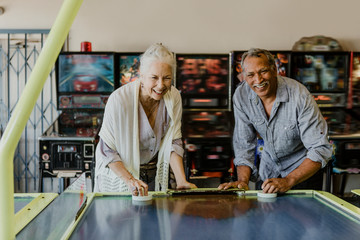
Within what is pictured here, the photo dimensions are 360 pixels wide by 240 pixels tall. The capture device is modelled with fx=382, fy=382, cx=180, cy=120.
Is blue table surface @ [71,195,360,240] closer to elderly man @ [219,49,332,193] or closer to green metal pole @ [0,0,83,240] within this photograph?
elderly man @ [219,49,332,193]

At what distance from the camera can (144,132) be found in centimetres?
213

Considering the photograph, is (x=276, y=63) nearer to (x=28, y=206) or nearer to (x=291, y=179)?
(x=291, y=179)

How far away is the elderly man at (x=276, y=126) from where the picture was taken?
2033 mm

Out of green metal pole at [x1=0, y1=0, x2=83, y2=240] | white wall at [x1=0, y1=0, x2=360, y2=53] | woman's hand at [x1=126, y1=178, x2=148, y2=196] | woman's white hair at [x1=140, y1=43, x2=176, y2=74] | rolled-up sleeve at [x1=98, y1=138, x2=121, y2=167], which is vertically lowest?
woman's hand at [x1=126, y1=178, x2=148, y2=196]

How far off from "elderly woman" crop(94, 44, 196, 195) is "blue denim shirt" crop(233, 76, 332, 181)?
389 mm

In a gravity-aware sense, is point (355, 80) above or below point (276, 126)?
above

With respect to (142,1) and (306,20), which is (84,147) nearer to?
(142,1)

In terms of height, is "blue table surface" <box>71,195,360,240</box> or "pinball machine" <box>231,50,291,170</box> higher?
"pinball machine" <box>231,50,291,170</box>

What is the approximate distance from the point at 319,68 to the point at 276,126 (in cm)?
260

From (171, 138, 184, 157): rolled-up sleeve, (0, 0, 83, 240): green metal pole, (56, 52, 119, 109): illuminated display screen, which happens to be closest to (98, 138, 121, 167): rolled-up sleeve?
(171, 138, 184, 157): rolled-up sleeve

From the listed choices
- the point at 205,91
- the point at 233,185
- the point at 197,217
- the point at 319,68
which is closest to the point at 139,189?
the point at 197,217

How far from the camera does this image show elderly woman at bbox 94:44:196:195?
1910 mm

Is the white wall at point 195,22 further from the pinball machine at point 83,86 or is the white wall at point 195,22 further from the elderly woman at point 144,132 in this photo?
the elderly woman at point 144,132

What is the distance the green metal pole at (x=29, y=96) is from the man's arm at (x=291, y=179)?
3.78ft
